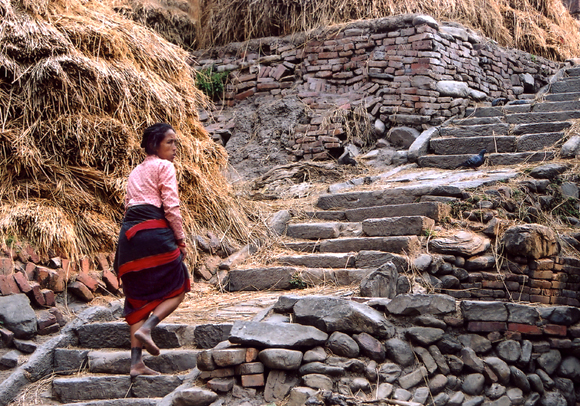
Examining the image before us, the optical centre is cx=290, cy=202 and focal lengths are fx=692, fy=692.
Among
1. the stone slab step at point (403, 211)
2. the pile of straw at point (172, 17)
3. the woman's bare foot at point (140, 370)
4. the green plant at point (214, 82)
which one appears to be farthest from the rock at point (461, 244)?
the pile of straw at point (172, 17)

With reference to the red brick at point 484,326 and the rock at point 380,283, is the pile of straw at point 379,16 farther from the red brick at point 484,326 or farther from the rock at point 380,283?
the red brick at point 484,326

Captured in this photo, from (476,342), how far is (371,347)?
648 mm

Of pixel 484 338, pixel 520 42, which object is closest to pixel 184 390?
pixel 484 338

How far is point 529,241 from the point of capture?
16.5 ft

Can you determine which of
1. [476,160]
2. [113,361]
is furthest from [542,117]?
[113,361]

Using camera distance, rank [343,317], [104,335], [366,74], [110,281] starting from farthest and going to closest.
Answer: [366,74] → [110,281] → [104,335] → [343,317]

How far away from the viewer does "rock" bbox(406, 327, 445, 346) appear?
378 centimetres

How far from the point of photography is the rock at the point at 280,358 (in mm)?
3506

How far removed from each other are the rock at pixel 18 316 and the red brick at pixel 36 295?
96 mm

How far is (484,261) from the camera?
5.13m

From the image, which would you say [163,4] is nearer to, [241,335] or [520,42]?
[520,42]

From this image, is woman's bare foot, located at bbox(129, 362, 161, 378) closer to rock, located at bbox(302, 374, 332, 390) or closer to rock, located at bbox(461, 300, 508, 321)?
rock, located at bbox(302, 374, 332, 390)

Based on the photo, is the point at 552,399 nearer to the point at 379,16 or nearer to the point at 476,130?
the point at 476,130

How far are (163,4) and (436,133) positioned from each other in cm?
449
